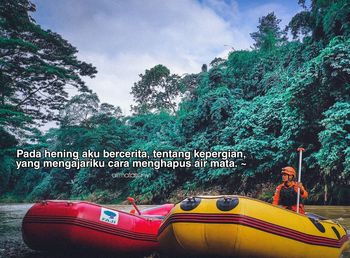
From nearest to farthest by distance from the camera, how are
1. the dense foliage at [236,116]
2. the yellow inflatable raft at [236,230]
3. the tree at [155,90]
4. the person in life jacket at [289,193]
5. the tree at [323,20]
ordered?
1. the yellow inflatable raft at [236,230]
2. the person in life jacket at [289,193]
3. the dense foliage at [236,116]
4. the tree at [323,20]
5. the tree at [155,90]

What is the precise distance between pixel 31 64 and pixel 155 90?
17.7 meters

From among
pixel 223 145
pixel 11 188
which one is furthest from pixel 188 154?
pixel 11 188

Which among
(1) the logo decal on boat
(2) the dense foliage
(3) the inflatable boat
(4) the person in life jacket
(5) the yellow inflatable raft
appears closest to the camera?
(5) the yellow inflatable raft

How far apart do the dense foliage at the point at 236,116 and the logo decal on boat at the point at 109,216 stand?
6.41m

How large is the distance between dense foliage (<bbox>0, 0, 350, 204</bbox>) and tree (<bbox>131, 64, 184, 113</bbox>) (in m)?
6.79

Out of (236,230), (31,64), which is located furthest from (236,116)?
(236,230)

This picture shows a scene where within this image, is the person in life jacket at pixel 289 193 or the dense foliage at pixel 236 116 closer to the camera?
the person in life jacket at pixel 289 193

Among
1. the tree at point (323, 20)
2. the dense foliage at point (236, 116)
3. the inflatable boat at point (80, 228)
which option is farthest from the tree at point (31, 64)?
the tree at point (323, 20)

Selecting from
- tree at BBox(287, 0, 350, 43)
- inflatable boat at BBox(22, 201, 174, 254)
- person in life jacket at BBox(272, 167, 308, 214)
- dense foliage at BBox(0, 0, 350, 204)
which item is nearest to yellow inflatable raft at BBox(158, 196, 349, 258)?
inflatable boat at BBox(22, 201, 174, 254)

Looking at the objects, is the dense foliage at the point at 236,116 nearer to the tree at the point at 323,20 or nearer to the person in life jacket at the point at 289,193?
the tree at the point at 323,20

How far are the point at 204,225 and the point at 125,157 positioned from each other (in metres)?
16.6

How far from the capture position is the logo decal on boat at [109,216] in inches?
146

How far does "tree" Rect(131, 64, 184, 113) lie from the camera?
2802 centimetres

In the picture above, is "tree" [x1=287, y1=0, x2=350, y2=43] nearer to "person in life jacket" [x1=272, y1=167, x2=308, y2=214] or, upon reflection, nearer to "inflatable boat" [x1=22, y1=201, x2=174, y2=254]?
"person in life jacket" [x1=272, y1=167, x2=308, y2=214]
